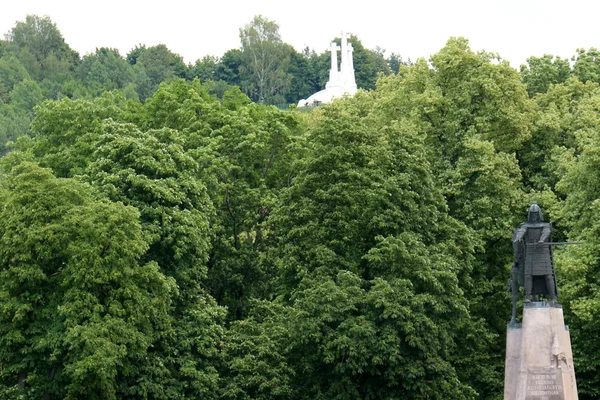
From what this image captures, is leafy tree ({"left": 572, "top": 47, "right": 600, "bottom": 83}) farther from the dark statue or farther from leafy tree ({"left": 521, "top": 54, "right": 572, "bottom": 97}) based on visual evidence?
the dark statue

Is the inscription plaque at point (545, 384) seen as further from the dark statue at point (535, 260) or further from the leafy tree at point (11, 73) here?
the leafy tree at point (11, 73)

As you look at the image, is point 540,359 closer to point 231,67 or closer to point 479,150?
point 479,150

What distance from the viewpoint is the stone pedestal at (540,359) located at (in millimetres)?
24922

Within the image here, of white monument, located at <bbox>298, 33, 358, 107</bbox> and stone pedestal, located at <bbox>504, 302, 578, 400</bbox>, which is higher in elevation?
white monument, located at <bbox>298, 33, 358, 107</bbox>

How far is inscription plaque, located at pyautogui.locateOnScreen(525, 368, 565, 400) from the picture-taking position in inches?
979

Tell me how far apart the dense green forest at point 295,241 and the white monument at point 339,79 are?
3815 inches

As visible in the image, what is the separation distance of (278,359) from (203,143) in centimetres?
1326

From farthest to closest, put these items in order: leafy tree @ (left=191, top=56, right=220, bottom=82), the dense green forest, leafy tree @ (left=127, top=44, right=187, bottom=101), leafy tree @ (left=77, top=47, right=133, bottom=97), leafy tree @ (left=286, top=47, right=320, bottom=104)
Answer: leafy tree @ (left=191, top=56, right=220, bottom=82) < leafy tree @ (left=286, top=47, right=320, bottom=104) < leafy tree @ (left=127, top=44, right=187, bottom=101) < leafy tree @ (left=77, top=47, right=133, bottom=97) < the dense green forest

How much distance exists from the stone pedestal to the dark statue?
14.3 inches

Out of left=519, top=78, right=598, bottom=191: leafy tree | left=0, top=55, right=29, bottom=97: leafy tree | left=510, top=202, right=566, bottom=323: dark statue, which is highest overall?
left=0, top=55, right=29, bottom=97: leafy tree

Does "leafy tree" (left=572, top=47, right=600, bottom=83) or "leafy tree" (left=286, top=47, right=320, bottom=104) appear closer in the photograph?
"leafy tree" (left=572, top=47, right=600, bottom=83)

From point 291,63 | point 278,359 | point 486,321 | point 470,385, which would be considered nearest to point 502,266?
point 486,321

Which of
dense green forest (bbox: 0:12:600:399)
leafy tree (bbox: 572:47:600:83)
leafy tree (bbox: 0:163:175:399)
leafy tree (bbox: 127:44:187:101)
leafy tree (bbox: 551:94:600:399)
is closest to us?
leafy tree (bbox: 0:163:175:399)

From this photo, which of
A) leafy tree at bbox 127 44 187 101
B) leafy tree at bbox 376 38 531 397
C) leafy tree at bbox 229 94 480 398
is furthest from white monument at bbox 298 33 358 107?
leafy tree at bbox 229 94 480 398
